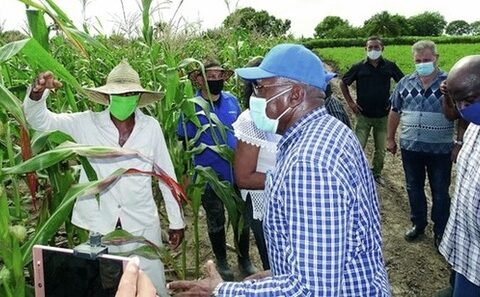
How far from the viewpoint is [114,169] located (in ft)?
7.70

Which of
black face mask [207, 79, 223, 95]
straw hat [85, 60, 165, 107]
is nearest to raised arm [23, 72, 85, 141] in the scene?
straw hat [85, 60, 165, 107]

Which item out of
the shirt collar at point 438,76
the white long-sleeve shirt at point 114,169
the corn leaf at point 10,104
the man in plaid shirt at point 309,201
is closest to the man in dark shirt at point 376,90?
the shirt collar at point 438,76

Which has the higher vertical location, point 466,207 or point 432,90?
point 432,90

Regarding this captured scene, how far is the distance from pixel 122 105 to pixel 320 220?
4.35ft

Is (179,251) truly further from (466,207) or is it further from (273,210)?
(273,210)

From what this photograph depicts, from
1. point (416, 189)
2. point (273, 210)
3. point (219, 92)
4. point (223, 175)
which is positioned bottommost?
point (416, 189)

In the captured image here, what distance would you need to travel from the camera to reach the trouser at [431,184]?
3898 millimetres

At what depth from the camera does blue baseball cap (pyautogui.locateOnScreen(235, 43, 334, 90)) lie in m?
1.48

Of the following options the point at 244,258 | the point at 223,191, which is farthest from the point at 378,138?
the point at 223,191

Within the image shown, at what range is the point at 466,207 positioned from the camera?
7.25 feet

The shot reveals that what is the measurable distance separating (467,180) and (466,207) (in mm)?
107

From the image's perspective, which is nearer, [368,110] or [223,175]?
[223,175]

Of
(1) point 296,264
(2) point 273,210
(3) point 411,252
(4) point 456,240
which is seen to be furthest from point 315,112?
(3) point 411,252

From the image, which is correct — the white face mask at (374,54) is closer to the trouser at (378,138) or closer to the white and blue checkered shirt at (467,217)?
the trouser at (378,138)
